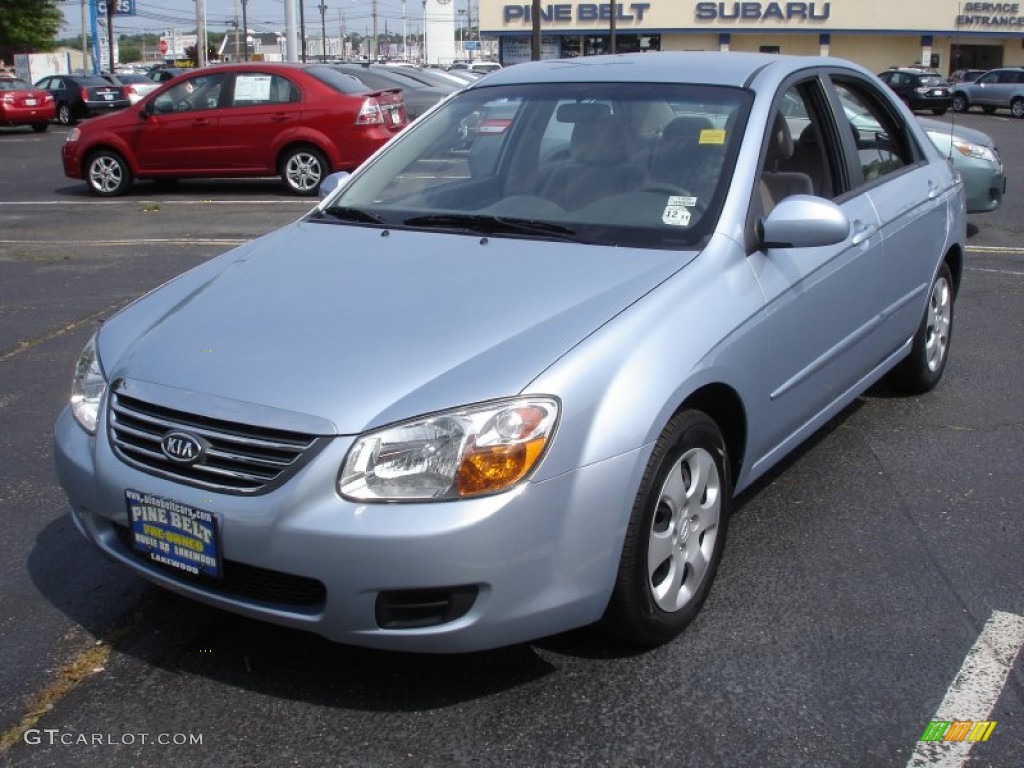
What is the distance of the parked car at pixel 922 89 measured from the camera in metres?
36.6

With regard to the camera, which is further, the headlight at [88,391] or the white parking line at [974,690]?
the headlight at [88,391]

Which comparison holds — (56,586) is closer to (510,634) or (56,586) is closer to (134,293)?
(510,634)

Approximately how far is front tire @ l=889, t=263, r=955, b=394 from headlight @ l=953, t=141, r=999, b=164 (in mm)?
4767

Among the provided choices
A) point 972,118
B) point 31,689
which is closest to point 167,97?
point 31,689

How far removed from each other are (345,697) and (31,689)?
33.8 inches

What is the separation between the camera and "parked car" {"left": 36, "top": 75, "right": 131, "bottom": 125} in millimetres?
33062

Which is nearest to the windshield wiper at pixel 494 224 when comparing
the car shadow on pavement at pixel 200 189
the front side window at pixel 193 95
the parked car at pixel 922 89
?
the car shadow on pavement at pixel 200 189

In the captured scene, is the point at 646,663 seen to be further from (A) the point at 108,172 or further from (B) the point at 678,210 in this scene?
(A) the point at 108,172

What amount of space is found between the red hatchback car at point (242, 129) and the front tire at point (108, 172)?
12mm

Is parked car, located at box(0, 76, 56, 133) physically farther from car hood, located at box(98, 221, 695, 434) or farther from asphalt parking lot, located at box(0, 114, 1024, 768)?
car hood, located at box(98, 221, 695, 434)

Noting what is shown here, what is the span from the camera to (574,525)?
112 inches

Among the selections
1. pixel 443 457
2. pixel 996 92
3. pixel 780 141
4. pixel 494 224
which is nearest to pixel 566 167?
pixel 494 224

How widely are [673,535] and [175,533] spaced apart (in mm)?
1351

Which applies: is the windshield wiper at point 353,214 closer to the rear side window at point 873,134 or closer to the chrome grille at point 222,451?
the chrome grille at point 222,451
